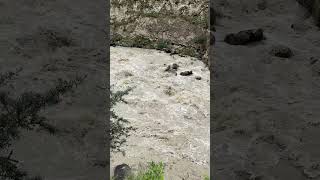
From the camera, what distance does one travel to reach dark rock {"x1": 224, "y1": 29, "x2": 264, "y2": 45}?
8328 millimetres

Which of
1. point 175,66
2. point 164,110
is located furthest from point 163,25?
point 164,110

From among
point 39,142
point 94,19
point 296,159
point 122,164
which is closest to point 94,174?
point 122,164

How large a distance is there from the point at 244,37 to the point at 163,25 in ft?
4.72

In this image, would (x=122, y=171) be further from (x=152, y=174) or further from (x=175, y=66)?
(x=175, y=66)

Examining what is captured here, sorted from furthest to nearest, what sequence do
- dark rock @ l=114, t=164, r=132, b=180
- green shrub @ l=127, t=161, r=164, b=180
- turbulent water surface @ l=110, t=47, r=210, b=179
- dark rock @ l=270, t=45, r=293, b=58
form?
1. dark rock @ l=270, t=45, r=293, b=58
2. turbulent water surface @ l=110, t=47, r=210, b=179
3. dark rock @ l=114, t=164, r=132, b=180
4. green shrub @ l=127, t=161, r=164, b=180

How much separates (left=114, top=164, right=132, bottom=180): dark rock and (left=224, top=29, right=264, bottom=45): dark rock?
3.78 m

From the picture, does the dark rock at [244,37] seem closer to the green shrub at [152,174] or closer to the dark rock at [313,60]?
→ the dark rock at [313,60]

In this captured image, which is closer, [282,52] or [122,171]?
[122,171]

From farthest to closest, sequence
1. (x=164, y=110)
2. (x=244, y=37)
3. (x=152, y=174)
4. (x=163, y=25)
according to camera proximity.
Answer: (x=163, y=25)
(x=244, y=37)
(x=164, y=110)
(x=152, y=174)

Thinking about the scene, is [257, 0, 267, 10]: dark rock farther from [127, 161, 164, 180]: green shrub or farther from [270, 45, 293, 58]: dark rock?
[127, 161, 164, 180]: green shrub

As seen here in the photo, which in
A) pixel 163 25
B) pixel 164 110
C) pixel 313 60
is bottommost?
pixel 164 110

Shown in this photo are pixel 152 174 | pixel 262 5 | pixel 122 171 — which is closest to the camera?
pixel 152 174

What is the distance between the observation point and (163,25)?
29.5ft

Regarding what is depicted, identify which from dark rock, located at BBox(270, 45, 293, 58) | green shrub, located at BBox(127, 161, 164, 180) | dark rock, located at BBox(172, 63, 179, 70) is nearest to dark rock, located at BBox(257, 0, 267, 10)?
dark rock, located at BBox(270, 45, 293, 58)
